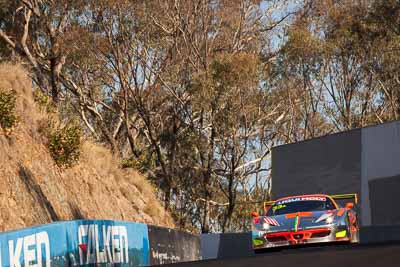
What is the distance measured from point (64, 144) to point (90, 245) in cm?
1132

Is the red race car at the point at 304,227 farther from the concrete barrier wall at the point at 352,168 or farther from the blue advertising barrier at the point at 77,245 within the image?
the concrete barrier wall at the point at 352,168

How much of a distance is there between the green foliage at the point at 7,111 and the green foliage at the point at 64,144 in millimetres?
2465

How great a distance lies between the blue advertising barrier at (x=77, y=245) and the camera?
44.8 ft

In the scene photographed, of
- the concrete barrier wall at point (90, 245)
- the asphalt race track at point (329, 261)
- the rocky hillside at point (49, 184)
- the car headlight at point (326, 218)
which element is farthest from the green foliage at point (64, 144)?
the asphalt race track at point (329, 261)

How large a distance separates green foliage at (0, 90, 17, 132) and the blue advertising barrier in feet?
20.7

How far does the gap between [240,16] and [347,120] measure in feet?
30.9

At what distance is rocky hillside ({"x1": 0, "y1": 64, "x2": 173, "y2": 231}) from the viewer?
2330 cm

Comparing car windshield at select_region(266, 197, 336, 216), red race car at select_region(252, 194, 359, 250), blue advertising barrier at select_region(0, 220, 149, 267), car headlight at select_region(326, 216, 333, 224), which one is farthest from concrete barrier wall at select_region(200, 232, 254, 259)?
car headlight at select_region(326, 216, 333, 224)

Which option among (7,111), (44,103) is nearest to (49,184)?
(7,111)

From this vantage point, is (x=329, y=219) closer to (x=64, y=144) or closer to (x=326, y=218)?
(x=326, y=218)

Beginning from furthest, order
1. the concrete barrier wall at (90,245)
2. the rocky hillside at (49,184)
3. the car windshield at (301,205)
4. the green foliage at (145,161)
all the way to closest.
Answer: the green foliage at (145,161) < the rocky hillside at (49,184) < the car windshield at (301,205) < the concrete barrier wall at (90,245)

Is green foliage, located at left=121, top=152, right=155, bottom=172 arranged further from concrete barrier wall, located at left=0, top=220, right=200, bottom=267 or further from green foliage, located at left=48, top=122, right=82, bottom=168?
concrete barrier wall, located at left=0, top=220, right=200, bottom=267

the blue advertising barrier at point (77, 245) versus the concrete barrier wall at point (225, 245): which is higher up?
the concrete barrier wall at point (225, 245)

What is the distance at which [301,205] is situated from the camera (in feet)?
63.6
